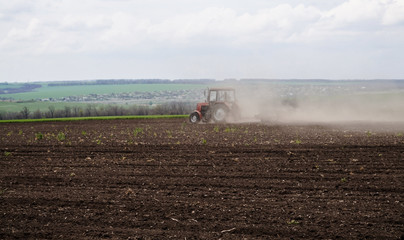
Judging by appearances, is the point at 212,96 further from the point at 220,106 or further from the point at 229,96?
the point at 229,96

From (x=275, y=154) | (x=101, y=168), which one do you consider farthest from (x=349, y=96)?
(x=101, y=168)

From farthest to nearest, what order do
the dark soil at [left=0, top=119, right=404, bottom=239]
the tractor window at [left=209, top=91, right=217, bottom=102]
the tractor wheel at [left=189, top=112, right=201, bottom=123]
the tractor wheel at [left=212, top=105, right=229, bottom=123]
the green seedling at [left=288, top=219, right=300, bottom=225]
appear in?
1. the tractor wheel at [left=189, top=112, right=201, bottom=123]
2. the tractor window at [left=209, top=91, right=217, bottom=102]
3. the tractor wheel at [left=212, top=105, right=229, bottom=123]
4. the green seedling at [left=288, top=219, right=300, bottom=225]
5. the dark soil at [left=0, top=119, right=404, bottom=239]

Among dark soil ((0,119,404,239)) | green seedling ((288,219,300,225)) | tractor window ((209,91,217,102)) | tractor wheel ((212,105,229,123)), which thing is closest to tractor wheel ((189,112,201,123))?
tractor wheel ((212,105,229,123))

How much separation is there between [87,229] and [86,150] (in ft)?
30.2

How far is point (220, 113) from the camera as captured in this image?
2803 cm

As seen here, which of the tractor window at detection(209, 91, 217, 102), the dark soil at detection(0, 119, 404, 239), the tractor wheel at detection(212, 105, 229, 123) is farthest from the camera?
the tractor window at detection(209, 91, 217, 102)

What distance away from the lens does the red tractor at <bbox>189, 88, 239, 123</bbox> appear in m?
28.0

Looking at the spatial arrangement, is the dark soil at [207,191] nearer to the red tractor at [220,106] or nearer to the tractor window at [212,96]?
the red tractor at [220,106]

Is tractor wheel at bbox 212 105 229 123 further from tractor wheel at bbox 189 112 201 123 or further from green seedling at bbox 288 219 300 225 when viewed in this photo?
green seedling at bbox 288 219 300 225

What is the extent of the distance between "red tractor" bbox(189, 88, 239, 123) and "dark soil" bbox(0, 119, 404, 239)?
36.3ft

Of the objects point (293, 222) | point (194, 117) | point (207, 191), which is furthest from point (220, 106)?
point (293, 222)

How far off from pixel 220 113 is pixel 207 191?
18266mm

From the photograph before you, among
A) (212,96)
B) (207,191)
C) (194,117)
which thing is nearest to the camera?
(207,191)

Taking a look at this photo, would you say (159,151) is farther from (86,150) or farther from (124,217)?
(124,217)
